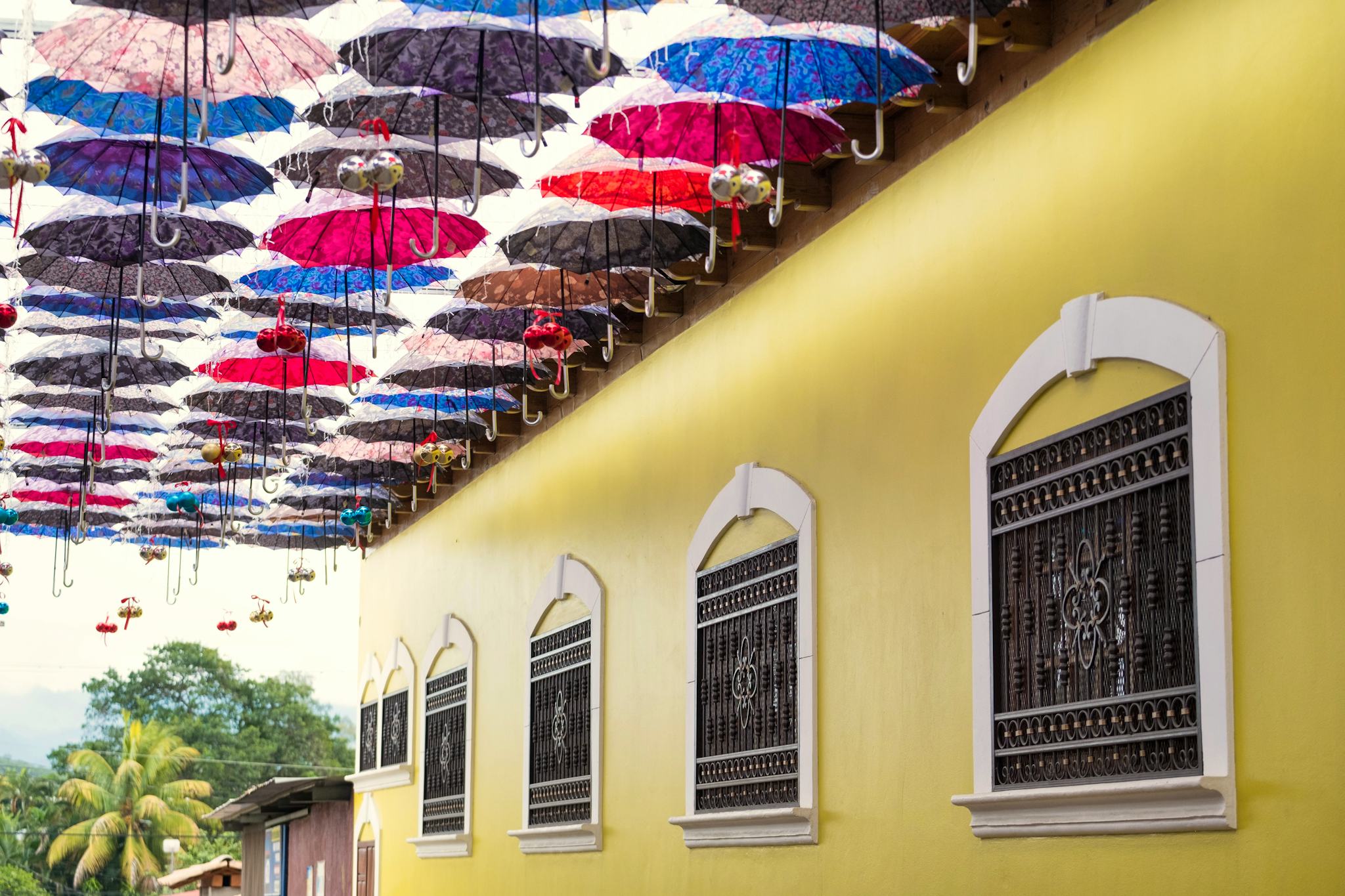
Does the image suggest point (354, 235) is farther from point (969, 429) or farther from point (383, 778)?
point (383, 778)

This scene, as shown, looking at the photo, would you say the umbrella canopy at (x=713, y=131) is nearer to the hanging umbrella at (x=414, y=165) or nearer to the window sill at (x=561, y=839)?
the hanging umbrella at (x=414, y=165)

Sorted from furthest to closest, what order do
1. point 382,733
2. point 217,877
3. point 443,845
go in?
point 217,877, point 382,733, point 443,845

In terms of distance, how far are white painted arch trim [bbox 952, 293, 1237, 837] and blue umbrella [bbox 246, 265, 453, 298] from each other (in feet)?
12.6

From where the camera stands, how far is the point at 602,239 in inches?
297

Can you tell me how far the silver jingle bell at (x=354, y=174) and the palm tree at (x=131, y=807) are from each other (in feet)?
110


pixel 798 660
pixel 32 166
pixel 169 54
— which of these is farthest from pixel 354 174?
pixel 798 660

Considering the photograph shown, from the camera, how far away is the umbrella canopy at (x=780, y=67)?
18.1 ft

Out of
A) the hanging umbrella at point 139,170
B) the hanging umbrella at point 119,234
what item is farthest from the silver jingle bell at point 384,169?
the hanging umbrella at point 119,234

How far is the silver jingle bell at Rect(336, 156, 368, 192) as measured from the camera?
5.32 metres

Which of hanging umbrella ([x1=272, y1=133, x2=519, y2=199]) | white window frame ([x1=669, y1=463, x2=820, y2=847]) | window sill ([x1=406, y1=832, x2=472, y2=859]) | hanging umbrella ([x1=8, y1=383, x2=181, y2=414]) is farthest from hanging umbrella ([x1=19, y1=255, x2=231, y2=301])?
window sill ([x1=406, y1=832, x2=472, y2=859])

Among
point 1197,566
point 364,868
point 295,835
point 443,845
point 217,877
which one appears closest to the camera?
point 1197,566

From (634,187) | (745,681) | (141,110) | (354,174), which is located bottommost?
(745,681)

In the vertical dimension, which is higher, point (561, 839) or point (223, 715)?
point (223, 715)

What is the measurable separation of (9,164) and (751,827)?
4156mm
